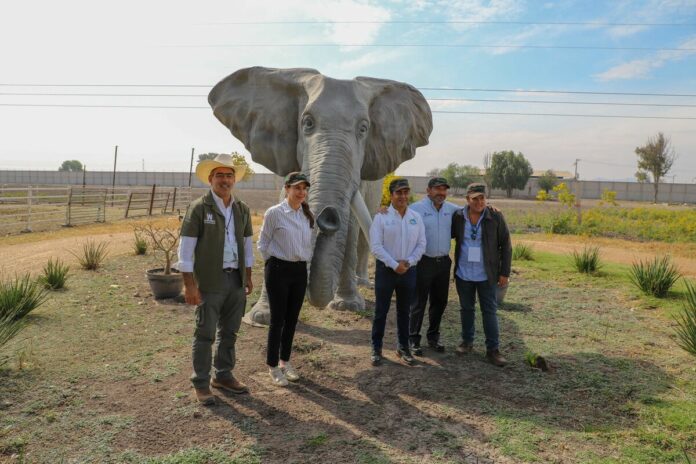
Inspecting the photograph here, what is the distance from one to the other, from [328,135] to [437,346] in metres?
2.43

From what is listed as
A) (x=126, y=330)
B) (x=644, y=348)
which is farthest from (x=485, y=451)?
(x=126, y=330)

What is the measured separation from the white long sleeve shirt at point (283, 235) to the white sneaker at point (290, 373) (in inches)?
38.7

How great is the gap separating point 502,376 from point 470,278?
0.93 m

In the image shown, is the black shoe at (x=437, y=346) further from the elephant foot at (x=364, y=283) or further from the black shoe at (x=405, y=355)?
the elephant foot at (x=364, y=283)

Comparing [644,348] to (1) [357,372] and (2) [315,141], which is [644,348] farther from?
(2) [315,141]

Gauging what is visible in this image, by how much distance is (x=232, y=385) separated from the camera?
4004mm

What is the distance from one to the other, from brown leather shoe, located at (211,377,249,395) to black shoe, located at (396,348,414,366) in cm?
152

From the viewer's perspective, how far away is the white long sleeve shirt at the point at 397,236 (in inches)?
175

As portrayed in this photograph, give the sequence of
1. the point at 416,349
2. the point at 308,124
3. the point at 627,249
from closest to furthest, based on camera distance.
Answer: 1. the point at 416,349
2. the point at 308,124
3. the point at 627,249

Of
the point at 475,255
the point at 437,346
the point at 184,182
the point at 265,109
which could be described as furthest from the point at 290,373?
the point at 184,182

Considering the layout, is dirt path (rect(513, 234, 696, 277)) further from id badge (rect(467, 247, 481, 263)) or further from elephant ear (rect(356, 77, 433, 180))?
id badge (rect(467, 247, 481, 263))

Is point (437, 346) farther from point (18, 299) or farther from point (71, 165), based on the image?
point (71, 165)

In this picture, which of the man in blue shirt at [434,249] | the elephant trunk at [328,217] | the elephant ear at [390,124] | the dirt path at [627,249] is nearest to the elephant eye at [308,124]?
the elephant trunk at [328,217]

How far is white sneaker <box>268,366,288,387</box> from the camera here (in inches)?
165
